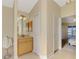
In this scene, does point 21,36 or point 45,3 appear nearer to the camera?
point 45,3

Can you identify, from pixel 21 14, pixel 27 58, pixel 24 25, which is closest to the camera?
pixel 27 58

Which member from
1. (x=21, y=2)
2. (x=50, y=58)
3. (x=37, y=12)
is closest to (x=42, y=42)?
(x=50, y=58)

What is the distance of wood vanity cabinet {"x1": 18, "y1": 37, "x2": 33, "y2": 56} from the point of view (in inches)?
138

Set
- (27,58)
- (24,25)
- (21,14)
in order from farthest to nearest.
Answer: (24,25) < (21,14) < (27,58)

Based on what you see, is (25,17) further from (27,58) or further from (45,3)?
(27,58)

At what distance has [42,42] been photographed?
348 cm

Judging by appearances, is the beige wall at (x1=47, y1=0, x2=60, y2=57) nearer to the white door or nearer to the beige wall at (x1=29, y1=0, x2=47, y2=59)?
the beige wall at (x1=29, y1=0, x2=47, y2=59)

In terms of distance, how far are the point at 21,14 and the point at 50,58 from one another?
187cm

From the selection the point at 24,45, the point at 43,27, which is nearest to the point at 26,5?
the point at 43,27

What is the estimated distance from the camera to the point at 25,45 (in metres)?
Answer: 3.80

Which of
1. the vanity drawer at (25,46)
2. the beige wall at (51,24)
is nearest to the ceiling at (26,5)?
the beige wall at (51,24)

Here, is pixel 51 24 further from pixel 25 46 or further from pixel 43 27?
pixel 25 46

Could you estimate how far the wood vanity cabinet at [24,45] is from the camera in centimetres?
351

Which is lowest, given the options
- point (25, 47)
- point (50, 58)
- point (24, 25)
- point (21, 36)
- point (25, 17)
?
point (50, 58)
